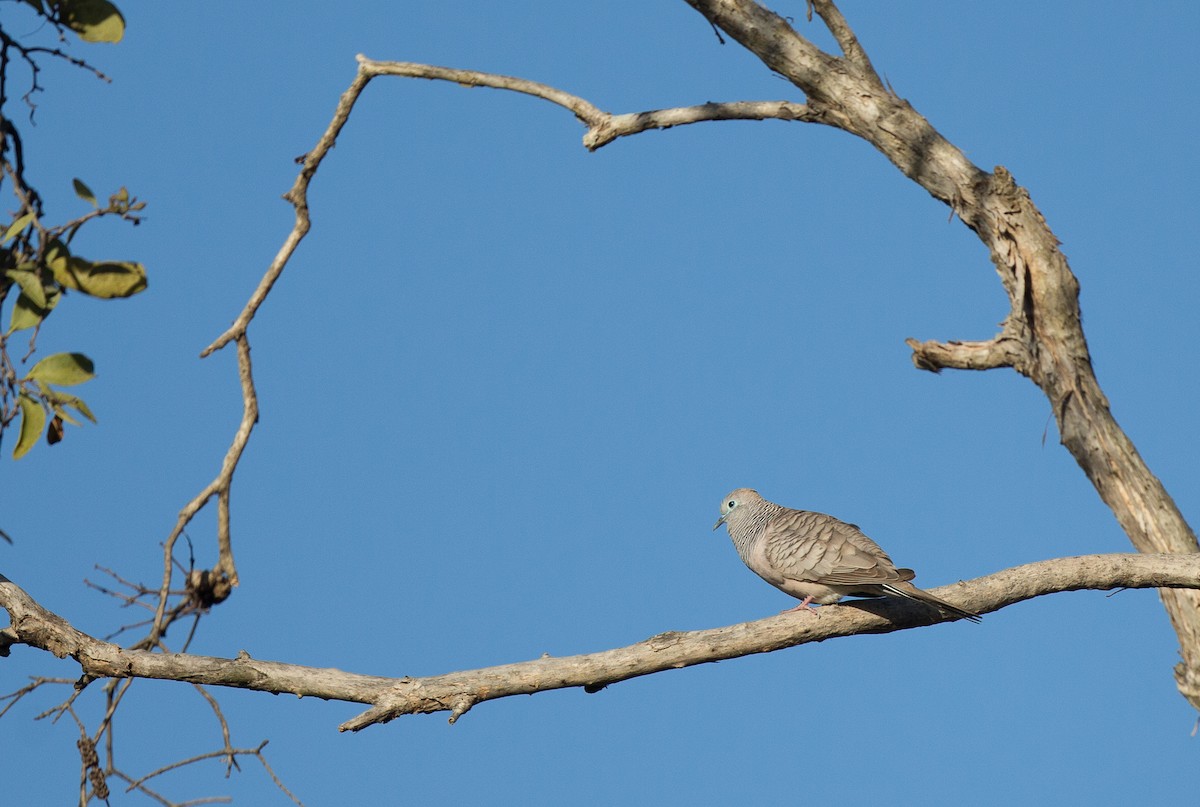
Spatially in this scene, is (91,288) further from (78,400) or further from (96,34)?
(96,34)

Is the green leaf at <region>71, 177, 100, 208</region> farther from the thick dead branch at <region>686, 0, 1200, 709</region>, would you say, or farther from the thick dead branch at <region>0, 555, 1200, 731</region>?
the thick dead branch at <region>686, 0, 1200, 709</region>

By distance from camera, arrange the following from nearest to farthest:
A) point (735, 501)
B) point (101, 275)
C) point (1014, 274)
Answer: point (101, 275)
point (1014, 274)
point (735, 501)

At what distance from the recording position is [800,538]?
22.5ft

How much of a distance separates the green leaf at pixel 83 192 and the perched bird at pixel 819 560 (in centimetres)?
404

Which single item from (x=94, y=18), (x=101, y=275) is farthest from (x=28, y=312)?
(x=94, y=18)

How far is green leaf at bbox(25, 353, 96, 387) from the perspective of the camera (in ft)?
12.2

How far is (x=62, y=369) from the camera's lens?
146 inches

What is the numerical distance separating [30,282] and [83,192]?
31 cm

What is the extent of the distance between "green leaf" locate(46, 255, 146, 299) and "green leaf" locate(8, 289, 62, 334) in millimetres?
121

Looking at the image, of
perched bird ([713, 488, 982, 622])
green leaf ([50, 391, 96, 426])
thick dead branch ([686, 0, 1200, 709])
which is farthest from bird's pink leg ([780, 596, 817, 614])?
green leaf ([50, 391, 96, 426])

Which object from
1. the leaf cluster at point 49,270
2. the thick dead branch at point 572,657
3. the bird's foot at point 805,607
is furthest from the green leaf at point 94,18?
the bird's foot at point 805,607

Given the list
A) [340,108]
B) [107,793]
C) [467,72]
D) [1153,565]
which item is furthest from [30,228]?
[1153,565]

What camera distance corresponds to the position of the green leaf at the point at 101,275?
359 centimetres

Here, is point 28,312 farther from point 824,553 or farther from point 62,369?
point 824,553
